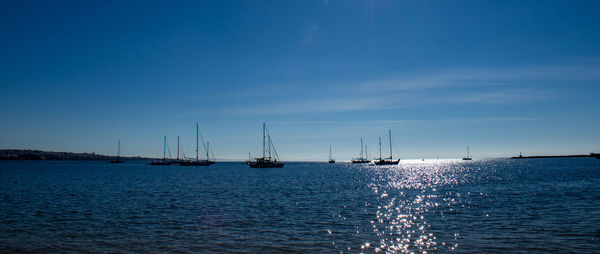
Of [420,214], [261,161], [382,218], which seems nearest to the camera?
[382,218]

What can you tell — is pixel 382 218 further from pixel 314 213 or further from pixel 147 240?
pixel 147 240

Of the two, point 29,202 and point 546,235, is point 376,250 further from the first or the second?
point 29,202

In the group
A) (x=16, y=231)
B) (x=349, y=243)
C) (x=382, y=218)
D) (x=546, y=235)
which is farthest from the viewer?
(x=382, y=218)

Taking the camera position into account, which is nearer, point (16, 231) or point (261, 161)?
point (16, 231)

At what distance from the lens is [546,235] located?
21.2 m

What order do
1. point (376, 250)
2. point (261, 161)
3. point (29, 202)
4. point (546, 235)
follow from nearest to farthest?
point (376, 250)
point (546, 235)
point (29, 202)
point (261, 161)

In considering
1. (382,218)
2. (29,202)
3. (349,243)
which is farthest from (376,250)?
(29,202)

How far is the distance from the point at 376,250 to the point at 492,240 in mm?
7120

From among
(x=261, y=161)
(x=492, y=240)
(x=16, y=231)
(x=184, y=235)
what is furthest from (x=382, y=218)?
(x=261, y=161)

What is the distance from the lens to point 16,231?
23312mm

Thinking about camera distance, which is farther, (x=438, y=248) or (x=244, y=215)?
(x=244, y=215)

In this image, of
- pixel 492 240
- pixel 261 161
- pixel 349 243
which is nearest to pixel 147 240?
pixel 349 243

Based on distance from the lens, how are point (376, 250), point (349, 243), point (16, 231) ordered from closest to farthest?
point (376, 250)
point (349, 243)
point (16, 231)

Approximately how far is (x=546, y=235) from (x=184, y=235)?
70.7 ft
